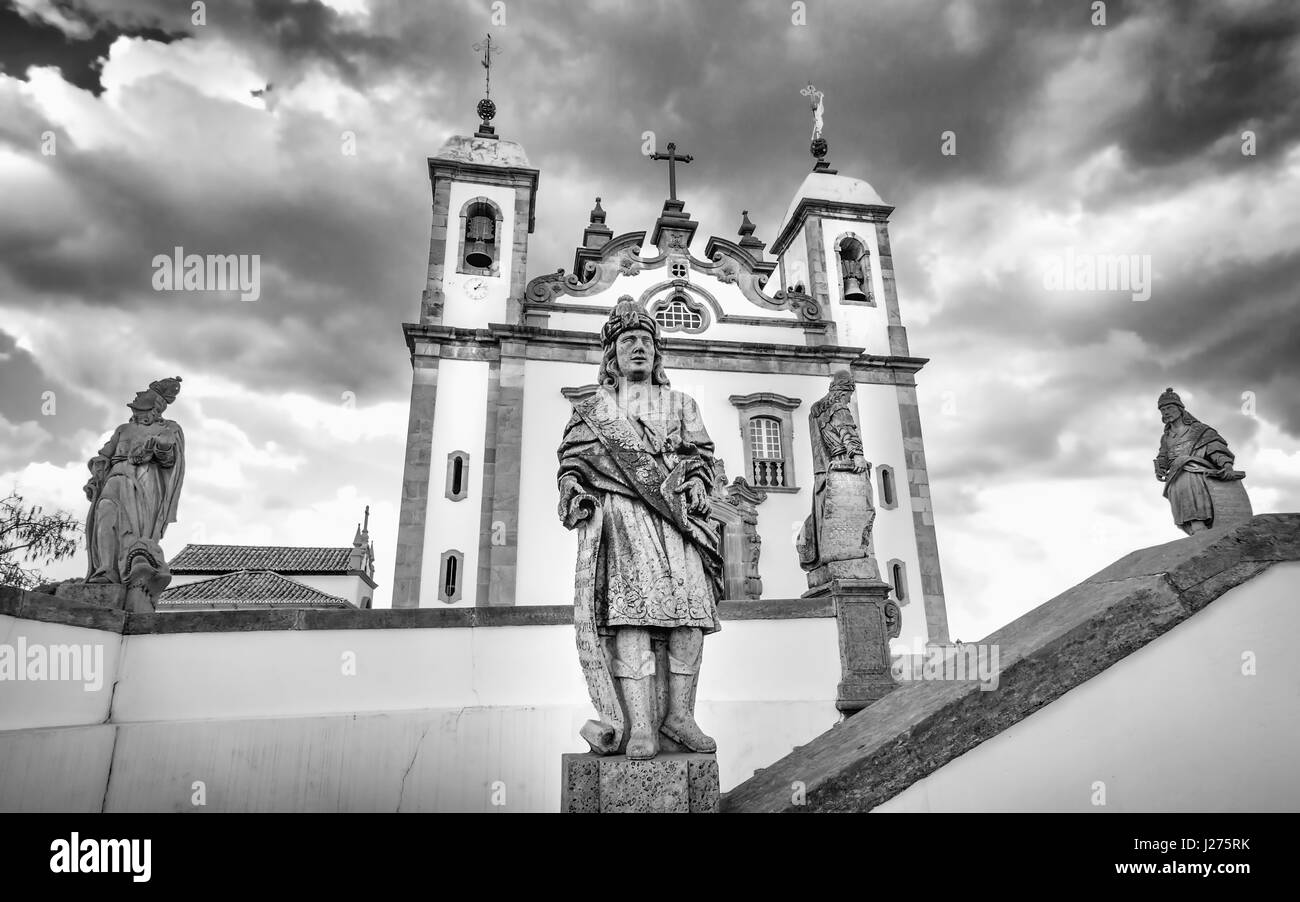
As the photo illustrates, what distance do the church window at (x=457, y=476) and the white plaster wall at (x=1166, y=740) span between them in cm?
1386

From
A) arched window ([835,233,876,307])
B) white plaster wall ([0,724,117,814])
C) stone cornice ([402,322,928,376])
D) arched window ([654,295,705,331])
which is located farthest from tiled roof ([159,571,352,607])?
white plaster wall ([0,724,117,814])

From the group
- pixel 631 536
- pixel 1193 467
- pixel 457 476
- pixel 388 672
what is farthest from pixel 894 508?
pixel 631 536

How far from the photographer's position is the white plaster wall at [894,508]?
16.1m

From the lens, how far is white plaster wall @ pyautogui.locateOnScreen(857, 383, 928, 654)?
53.0 feet

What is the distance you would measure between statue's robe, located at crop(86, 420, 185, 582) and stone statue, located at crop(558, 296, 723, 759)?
481 centimetres

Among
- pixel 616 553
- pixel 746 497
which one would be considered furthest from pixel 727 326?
pixel 616 553

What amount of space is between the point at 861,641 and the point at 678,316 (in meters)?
12.7

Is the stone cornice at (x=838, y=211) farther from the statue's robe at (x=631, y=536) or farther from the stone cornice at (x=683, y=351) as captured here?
the statue's robe at (x=631, y=536)

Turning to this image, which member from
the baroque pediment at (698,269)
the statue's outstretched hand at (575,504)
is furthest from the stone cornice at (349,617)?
the baroque pediment at (698,269)

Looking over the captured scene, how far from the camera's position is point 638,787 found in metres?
2.62

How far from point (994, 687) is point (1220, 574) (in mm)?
1040

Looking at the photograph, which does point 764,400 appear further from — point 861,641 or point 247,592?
point 247,592
